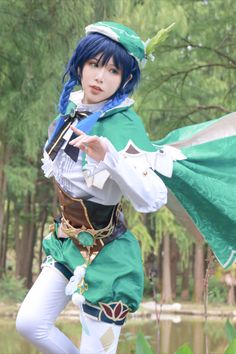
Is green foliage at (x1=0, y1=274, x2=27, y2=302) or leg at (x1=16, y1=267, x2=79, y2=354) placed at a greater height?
leg at (x1=16, y1=267, x2=79, y2=354)

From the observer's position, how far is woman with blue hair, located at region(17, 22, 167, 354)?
2062 millimetres

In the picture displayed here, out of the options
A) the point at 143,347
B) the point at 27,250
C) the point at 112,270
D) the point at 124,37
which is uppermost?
the point at 124,37

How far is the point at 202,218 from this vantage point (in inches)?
90.4

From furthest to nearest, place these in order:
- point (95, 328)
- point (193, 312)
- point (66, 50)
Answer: point (193, 312) → point (66, 50) → point (95, 328)

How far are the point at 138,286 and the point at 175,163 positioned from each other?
384 mm

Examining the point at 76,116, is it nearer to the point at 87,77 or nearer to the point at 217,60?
the point at 87,77

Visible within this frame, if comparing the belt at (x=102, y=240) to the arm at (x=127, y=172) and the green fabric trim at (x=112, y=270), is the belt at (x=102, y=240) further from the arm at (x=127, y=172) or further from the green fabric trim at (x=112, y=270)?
the arm at (x=127, y=172)

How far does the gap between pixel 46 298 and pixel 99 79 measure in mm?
667

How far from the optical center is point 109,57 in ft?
7.03

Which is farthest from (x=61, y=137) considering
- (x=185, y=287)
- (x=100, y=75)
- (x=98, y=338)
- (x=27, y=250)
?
(x=185, y=287)

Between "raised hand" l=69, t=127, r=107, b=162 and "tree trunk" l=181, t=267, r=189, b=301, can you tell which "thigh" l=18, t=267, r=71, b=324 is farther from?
"tree trunk" l=181, t=267, r=189, b=301

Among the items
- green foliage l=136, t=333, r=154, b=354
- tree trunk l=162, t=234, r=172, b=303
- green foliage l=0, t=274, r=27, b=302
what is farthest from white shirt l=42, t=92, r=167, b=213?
tree trunk l=162, t=234, r=172, b=303

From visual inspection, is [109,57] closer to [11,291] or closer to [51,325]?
[51,325]

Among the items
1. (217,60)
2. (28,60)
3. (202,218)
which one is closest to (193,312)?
(217,60)
